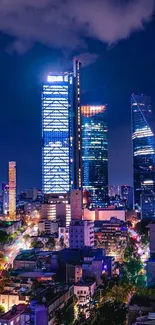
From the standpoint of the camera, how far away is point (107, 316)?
12078 mm

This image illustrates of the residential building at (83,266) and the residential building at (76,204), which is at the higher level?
the residential building at (76,204)

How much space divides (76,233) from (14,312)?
13.6 meters

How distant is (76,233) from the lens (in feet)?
87.5

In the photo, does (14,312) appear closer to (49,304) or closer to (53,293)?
(49,304)

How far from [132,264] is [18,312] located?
822cm

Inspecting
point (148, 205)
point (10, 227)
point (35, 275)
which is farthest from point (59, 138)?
point (35, 275)

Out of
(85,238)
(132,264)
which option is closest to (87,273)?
Answer: (132,264)

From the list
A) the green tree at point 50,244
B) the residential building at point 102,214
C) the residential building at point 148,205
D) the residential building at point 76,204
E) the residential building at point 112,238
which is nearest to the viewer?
the residential building at point 112,238

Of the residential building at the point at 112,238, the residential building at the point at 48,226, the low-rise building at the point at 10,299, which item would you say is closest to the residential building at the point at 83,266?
the low-rise building at the point at 10,299

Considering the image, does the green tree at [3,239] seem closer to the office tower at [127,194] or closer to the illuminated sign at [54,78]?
the illuminated sign at [54,78]

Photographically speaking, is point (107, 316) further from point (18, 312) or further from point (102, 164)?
point (102, 164)

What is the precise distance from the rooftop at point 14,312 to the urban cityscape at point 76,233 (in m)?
0.03

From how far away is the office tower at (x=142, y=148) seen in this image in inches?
2365

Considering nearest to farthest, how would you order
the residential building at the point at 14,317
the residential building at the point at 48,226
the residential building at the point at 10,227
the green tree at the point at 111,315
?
the green tree at the point at 111,315
the residential building at the point at 14,317
the residential building at the point at 10,227
the residential building at the point at 48,226
